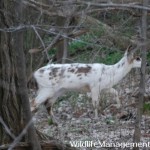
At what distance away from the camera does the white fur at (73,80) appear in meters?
9.40

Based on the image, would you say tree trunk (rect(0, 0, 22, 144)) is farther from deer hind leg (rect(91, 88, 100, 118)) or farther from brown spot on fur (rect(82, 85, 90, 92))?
brown spot on fur (rect(82, 85, 90, 92))

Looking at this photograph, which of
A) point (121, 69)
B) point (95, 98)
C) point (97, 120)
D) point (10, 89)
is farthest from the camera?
point (121, 69)

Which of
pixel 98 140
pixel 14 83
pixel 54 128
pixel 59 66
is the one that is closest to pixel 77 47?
pixel 59 66

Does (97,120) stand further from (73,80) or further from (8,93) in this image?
(8,93)

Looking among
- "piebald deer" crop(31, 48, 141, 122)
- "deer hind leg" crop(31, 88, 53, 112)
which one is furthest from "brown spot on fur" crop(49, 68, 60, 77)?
"deer hind leg" crop(31, 88, 53, 112)

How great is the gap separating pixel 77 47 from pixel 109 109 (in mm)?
4375

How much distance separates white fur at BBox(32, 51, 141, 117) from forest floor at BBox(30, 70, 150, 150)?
0.71 ft

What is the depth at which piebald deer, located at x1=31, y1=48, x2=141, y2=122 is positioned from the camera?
940cm

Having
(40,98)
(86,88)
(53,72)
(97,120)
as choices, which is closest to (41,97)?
(40,98)

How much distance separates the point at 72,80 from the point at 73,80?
18 millimetres

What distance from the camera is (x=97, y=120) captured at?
8.76m

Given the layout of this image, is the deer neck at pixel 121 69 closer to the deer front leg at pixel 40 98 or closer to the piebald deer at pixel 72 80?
the piebald deer at pixel 72 80

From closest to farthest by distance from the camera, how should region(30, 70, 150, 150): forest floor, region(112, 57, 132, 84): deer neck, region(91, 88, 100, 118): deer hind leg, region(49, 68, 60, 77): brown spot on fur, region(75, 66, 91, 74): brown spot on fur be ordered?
region(30, 70, 150, 150): forest floor
region(91, 88, 100, 118): deer hind leg
region(49, 68, 60, 77): brown spot on fur
region(75, 66, 91, 74): brown spot on fur
region(112, 57, 132, 84): deer neck

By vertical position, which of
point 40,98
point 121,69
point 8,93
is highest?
point 8,93
